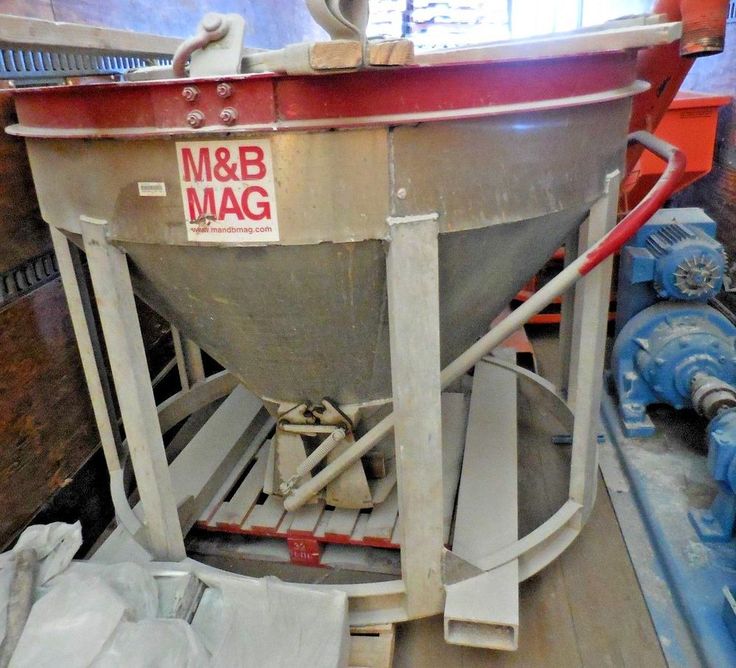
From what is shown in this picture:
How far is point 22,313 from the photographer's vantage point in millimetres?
1917

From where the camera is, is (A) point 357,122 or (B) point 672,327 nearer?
(A) point 357,122

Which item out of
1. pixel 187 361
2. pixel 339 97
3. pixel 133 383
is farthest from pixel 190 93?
pixel 187 361

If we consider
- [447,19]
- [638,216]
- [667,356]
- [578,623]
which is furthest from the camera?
[447,19]

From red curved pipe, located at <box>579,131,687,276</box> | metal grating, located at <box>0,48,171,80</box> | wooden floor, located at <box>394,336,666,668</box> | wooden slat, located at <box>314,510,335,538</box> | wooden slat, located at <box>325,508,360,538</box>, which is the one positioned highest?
metal grating, located at <box>0,48,171,80</box>

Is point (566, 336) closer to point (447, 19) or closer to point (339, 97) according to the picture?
point (339, 97)

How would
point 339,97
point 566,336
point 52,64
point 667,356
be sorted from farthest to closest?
point 566,336, point 667,356, point 52,64, point 339,97

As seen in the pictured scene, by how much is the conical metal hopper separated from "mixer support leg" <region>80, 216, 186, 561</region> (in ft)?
0.19

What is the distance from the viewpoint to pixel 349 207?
125cm

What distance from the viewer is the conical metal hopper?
1177 mm

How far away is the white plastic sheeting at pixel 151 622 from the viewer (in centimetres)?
144

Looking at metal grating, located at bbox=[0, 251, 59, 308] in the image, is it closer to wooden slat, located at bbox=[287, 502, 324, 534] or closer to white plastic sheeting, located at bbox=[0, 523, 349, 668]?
white plastic sheeting, located at bbox=[0, 523, 349, 668]

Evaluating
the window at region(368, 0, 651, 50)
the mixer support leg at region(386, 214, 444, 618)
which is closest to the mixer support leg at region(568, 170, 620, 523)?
the mixer support leg at region(386, 214, 444, 618)

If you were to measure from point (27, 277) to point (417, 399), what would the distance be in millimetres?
1329

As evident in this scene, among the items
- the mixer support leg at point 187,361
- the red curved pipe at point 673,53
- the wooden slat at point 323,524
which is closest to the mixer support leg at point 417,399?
the wooden slat at point 323,524
